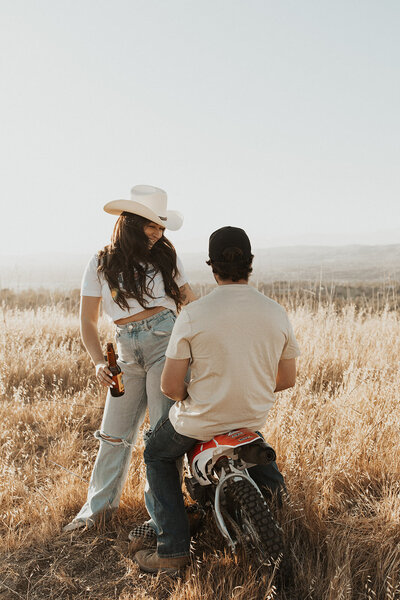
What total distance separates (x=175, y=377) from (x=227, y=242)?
2.24 feet

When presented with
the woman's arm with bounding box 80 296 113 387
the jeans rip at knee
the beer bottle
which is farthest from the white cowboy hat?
the jeans rip at knee

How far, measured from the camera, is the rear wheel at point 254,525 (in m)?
2.27

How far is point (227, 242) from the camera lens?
89.1 inches

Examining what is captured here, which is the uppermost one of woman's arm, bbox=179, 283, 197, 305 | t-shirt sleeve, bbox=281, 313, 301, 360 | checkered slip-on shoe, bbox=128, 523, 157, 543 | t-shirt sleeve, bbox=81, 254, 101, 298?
t-shirt sleeve, bbox=81, 254, 101, 298

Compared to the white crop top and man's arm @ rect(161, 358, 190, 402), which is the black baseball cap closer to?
man's arm @ rect(161, 358, 190, 402)

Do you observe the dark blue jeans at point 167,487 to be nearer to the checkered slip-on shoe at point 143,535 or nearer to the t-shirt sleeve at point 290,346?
the checkered slip-on shoe at point 143,535

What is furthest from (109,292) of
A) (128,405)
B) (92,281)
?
(128,405)

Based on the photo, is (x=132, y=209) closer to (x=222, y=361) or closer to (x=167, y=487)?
(x=222, y=361)

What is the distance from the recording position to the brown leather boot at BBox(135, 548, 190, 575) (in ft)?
8.46

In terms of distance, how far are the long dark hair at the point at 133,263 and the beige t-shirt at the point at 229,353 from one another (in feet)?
2.24

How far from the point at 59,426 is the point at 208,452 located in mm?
2698

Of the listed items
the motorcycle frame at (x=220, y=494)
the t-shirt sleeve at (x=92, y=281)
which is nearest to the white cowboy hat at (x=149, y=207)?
the t-shirt sleeve at (x=92, y=281)

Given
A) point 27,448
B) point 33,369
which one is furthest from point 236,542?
point 33,369

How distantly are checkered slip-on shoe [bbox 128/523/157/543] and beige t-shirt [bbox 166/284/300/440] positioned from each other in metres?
0.84
